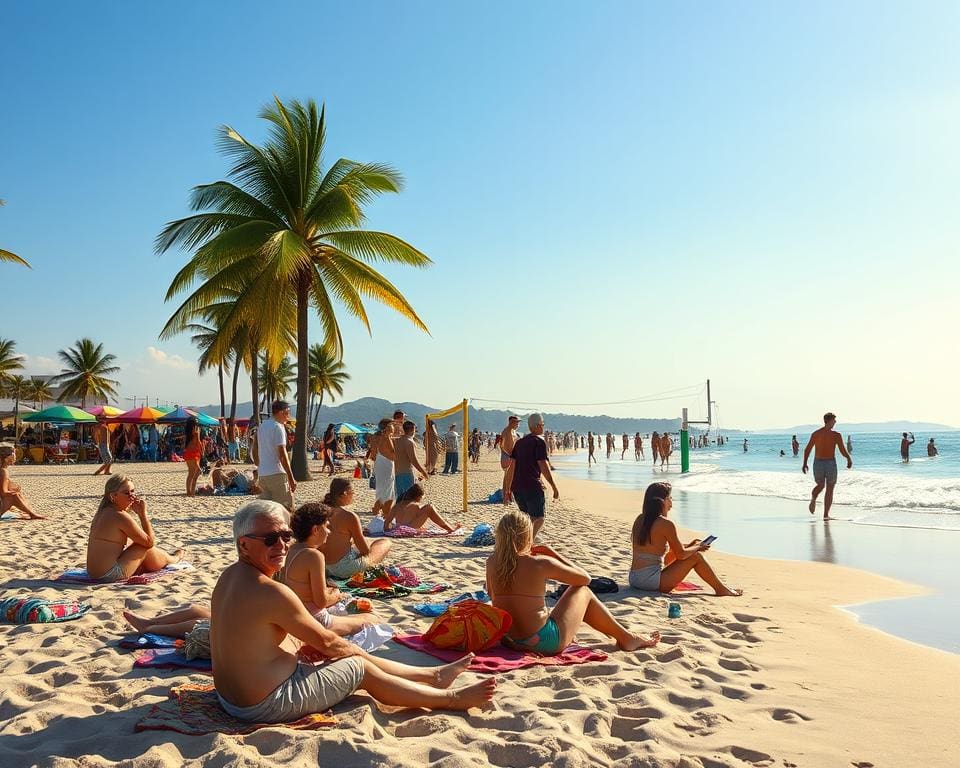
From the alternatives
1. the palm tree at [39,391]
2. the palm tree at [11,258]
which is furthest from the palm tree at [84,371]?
the palm tree at [11,258]

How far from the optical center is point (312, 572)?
4.13 m

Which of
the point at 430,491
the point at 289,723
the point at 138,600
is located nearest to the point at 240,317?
the point at 430,491

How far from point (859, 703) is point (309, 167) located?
14.3m

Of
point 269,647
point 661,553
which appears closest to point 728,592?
point 661,553

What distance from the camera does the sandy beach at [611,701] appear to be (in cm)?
273

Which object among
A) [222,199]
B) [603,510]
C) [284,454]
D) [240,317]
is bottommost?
[603,510]

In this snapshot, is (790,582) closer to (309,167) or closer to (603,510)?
(603,510)

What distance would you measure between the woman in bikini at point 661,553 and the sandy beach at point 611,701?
5.1 inches

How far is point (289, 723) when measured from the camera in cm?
293

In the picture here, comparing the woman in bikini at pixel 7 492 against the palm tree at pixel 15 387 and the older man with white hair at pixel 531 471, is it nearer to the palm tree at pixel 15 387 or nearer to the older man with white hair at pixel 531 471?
the older man with white hair at pixel 531 471

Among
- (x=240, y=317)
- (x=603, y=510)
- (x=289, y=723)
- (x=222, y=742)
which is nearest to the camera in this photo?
(x=222, y=742)

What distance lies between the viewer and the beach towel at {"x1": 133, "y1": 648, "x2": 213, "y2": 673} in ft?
12.2

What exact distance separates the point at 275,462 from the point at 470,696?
18.8ft

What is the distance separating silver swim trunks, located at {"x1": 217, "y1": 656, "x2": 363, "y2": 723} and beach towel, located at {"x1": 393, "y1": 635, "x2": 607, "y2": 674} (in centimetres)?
Result: 83
